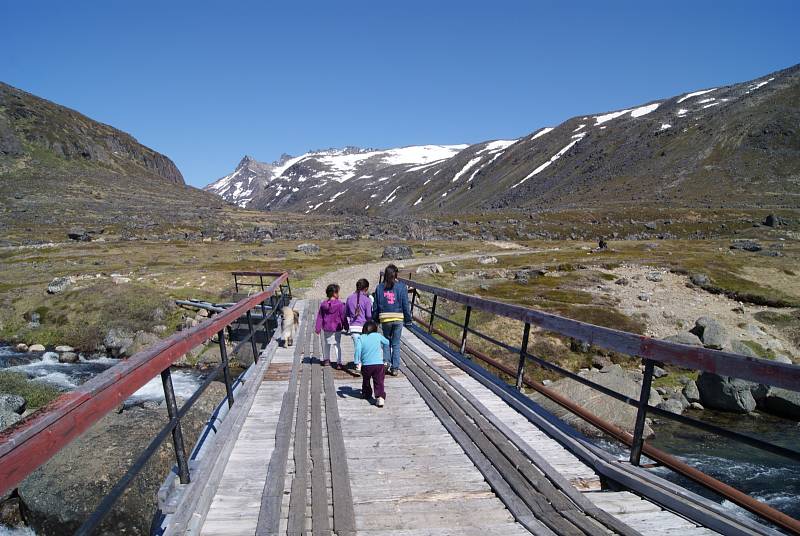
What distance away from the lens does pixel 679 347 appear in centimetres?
430

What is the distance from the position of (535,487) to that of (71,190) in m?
142

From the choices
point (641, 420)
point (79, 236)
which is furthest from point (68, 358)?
point (79, 236)

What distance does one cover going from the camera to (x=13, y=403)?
42.3 ft

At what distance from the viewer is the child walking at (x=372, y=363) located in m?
7.02

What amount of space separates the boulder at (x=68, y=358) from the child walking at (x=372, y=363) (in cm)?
1899

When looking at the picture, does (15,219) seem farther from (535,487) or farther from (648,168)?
(648,168)

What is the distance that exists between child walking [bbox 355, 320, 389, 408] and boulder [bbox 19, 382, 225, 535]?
5.15m

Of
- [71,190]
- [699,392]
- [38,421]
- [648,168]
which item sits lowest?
[699,392]

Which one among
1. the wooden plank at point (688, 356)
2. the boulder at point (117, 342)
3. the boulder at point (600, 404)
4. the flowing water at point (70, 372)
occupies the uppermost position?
the wooden plank at point (688, 356)

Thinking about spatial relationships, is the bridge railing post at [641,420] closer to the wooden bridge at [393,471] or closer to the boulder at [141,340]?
the wooden bridge at [393,471]

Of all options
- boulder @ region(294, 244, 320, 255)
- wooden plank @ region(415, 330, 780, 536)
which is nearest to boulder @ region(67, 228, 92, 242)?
boulder @ region(294, 244, 320, 255)

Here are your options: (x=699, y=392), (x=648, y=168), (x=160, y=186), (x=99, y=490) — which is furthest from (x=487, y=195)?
(x=99, y=490)

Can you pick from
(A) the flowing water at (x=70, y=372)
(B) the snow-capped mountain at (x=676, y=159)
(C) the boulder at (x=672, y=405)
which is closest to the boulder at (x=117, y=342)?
(A) the flowing water at (x=70, y=372)

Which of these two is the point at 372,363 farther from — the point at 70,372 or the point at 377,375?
the point at 70,372
